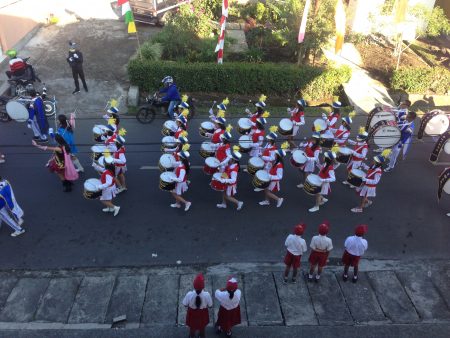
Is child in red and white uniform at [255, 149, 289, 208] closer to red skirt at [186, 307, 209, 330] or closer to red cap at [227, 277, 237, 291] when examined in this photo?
red cap at [227, 277, 237, 291]

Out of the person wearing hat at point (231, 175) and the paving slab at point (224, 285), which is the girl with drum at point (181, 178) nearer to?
the person wearing hat at point (231, 175)

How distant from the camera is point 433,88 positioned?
53.7ft

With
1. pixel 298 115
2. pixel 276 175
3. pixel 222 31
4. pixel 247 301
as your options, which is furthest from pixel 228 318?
pixel 222 31

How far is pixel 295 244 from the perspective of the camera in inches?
305

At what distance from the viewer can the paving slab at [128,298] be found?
25.1 feet

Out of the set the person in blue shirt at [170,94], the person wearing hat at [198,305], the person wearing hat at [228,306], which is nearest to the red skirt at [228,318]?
the person wearing hat at [228,306]

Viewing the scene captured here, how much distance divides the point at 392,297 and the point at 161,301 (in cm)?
457

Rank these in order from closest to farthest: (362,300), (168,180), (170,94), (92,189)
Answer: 1. (362,300)
2. (92,189)
3. (168,180)
4. (170,94)

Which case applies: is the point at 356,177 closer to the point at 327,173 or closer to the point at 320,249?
the point at 327,173

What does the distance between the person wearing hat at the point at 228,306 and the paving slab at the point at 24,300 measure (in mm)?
3513

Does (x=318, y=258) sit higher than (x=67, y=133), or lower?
lower

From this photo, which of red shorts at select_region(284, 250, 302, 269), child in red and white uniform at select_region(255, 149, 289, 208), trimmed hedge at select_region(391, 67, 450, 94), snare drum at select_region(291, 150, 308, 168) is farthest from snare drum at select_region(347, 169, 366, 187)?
trimmed hedge at select_region(391, 67, 450, 94)

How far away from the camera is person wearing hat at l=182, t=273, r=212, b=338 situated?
6.43 meters

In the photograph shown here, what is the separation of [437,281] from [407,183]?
355 cm
